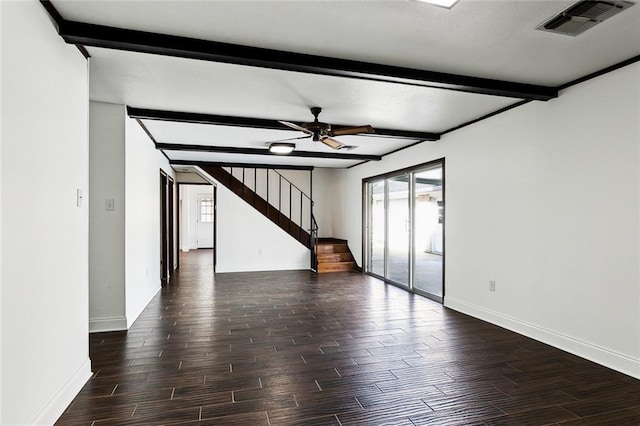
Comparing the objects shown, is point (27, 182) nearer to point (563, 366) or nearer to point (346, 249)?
→ point (563, 366)

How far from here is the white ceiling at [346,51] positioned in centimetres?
226

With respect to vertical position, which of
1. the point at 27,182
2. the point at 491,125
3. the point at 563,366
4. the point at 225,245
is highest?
the point at 491,125

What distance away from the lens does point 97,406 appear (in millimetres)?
2449

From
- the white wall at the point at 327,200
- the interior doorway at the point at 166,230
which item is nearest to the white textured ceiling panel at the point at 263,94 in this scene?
the interior doorway at the point at 166,230

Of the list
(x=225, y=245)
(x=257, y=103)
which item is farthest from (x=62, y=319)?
(x=225, y=245)

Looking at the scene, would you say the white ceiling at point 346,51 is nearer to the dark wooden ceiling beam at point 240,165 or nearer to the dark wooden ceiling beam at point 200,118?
the dark wooden ceiling beam at point 200,118

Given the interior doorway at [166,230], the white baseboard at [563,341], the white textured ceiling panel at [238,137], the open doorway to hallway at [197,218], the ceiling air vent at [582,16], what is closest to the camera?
the ceiling air vent at [582,16]

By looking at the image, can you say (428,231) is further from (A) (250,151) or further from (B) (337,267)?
(A) (250,151)

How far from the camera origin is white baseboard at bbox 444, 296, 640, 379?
9.89 ft

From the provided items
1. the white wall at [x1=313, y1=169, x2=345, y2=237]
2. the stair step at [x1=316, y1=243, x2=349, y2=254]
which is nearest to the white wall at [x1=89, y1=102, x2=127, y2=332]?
the stair step at [x1=316, y1=243, x2=349, y2=254]

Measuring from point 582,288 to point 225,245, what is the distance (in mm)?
6930

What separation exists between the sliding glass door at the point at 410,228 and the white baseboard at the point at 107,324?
169 inches

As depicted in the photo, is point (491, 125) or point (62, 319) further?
point (491, 125)

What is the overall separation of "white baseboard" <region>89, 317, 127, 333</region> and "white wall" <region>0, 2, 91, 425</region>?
1316 millimetres
